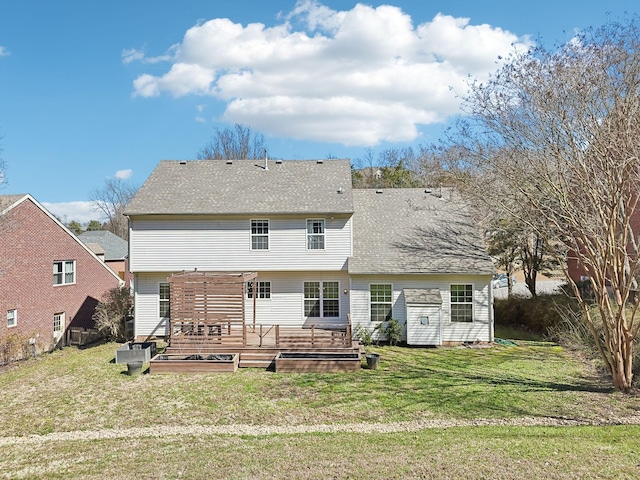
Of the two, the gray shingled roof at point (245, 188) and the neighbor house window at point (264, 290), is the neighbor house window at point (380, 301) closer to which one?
the gray shingled roof at point (245, 188)

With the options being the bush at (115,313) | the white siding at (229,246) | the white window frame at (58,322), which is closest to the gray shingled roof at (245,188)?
the white siding at (229,246)

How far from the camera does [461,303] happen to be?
1864 centimetres

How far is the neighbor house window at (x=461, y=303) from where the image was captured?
61.1 ft

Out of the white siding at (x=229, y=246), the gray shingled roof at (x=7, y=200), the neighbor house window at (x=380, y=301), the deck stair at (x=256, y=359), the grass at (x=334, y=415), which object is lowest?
the grass at (x=334, y=415)

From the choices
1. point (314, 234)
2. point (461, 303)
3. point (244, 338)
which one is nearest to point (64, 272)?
point (244, 338)

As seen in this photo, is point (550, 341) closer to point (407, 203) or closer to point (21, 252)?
point (407, 203)

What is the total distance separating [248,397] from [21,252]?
1538 cm

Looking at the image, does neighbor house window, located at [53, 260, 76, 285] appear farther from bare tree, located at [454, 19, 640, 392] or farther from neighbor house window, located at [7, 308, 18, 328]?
bare tree, located at [454, 19, 640, 392]

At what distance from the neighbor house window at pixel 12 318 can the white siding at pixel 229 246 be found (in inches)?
245

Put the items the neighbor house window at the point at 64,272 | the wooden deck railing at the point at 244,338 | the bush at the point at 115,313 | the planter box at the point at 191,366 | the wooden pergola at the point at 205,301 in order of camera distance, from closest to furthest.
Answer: the planter box at the point at 191,366 → the wooden deck railing at the point at 244,338 → the wooden pergola at the point at 205,301 → the bush at the point at 115,313 → the neighbor house window at the point at 64,272

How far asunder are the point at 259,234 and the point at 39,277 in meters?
11.3

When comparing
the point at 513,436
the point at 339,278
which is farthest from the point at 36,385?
the point at 513,436

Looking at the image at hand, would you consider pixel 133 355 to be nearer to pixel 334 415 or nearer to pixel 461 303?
pixel 334 415

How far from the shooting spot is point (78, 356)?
18.0 metres
